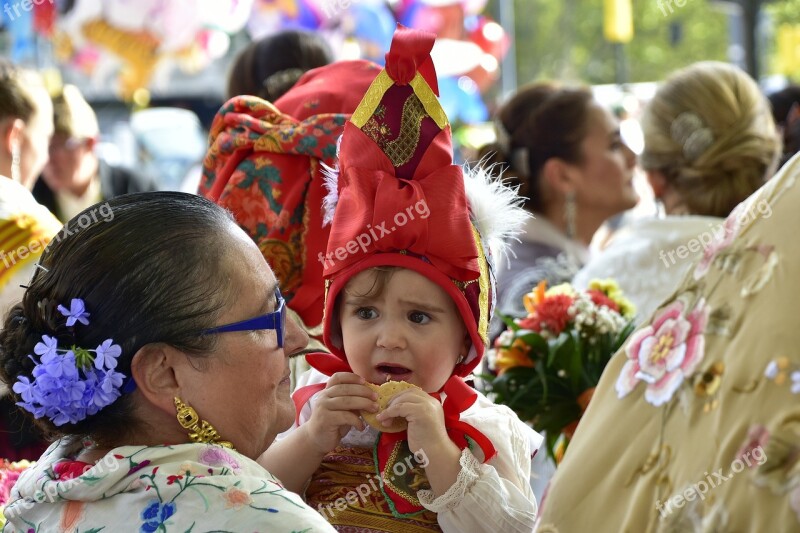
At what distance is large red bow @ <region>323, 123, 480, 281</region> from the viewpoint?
2408 mm

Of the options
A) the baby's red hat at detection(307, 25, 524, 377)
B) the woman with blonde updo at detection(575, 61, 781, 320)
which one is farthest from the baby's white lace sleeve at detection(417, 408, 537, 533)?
the woman with blonde updo at detection(575, 61, 781, 320)

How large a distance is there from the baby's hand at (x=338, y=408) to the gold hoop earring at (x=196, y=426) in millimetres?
485

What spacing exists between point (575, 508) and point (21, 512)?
96 centimetres

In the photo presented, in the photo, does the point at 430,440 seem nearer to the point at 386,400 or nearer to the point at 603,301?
the point at 386,400

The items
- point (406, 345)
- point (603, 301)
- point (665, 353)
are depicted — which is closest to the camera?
point (665, 353)

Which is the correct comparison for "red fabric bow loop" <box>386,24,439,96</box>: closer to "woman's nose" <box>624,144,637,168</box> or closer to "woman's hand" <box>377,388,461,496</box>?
"woman's hand" <box>377,388,461,496</box>

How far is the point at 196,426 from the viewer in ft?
6.02

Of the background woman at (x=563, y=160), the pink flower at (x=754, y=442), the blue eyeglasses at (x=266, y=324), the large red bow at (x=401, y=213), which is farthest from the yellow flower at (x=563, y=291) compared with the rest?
the pink flower at (x=754, y=442)

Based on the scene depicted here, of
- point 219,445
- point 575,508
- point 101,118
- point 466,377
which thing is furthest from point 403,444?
point 101,118

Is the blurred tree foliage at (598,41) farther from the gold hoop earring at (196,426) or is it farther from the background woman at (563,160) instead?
the gold hoop earring at (196,426)

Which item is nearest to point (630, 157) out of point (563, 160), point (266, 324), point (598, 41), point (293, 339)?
point (563, 160)

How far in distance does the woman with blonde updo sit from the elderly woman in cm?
245

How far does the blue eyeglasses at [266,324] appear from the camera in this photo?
183cm

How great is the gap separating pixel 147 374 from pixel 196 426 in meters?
0.13
